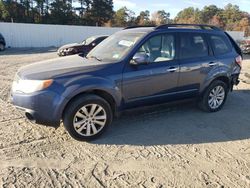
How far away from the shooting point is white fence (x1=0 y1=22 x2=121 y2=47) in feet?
84.4

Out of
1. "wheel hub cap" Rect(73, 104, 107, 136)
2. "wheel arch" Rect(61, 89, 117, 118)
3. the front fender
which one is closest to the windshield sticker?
the front fender

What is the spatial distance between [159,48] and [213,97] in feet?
5.83

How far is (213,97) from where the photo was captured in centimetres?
606

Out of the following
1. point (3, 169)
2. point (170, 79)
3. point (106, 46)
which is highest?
point (106, 46)

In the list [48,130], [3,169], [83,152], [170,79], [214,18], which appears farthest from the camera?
[214,18]

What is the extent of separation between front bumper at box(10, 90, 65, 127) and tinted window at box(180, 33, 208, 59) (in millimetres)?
2543

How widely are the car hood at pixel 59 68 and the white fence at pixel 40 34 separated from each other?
22964mm

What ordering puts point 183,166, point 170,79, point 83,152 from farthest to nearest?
1. point 170,79
2. point 83,152
3. point 183,166

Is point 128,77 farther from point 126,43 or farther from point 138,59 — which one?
point 126,43

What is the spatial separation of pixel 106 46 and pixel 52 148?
2.21m

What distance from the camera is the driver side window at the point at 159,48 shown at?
500 cm

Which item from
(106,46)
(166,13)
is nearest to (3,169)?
(106,46)

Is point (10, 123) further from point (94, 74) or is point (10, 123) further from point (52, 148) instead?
point (94, 74)

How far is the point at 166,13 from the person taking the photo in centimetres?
7444
